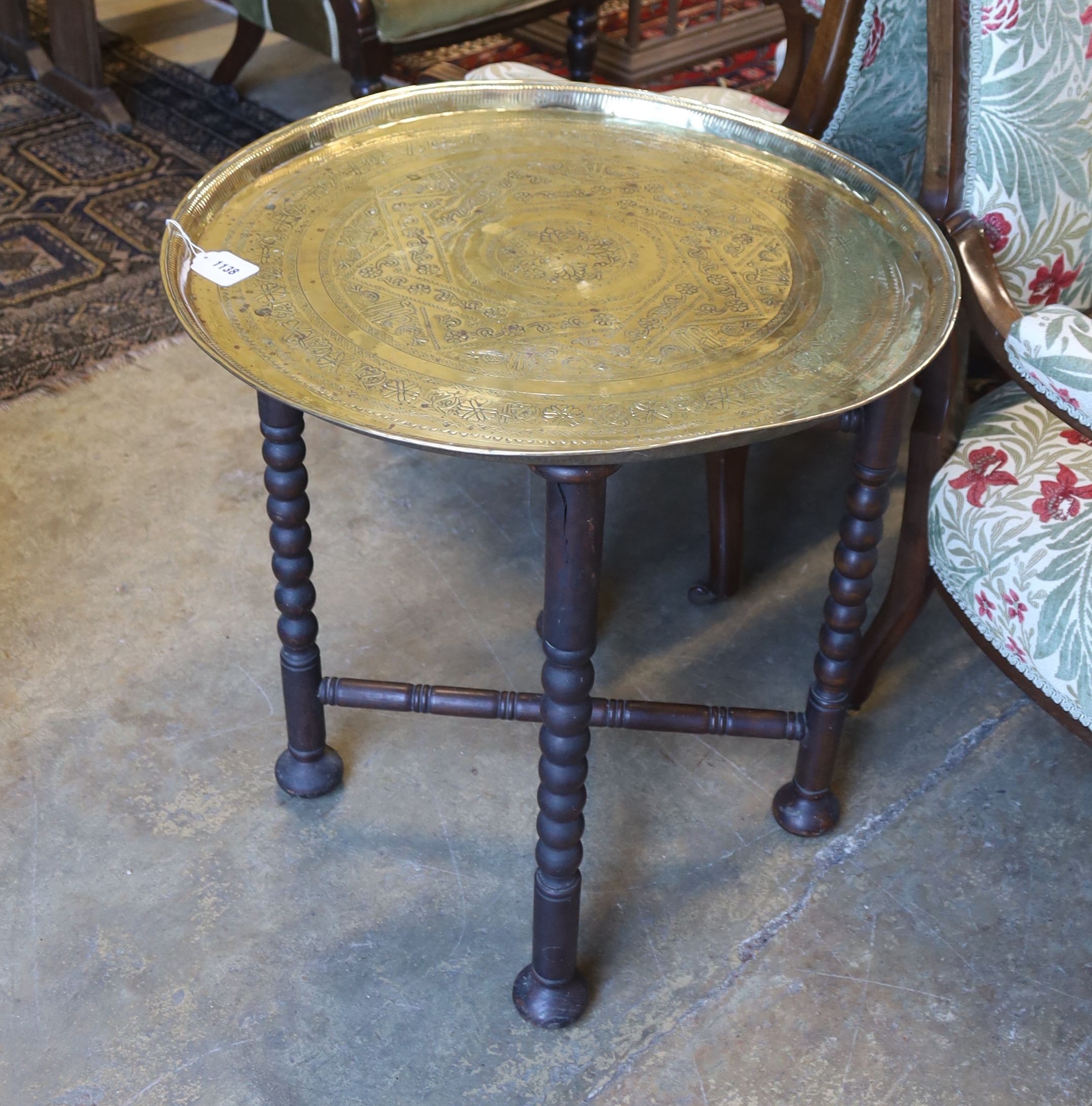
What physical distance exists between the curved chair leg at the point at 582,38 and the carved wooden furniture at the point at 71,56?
4.09 ft

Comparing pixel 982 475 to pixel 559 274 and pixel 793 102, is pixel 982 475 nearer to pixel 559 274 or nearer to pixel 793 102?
pixel 559 274

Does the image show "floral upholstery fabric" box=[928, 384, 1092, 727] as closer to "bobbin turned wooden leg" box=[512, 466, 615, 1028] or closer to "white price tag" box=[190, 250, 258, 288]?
"bobbin turned wooden leg" box=[512, 466, 615, 1028]

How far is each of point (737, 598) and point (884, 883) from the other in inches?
22.6

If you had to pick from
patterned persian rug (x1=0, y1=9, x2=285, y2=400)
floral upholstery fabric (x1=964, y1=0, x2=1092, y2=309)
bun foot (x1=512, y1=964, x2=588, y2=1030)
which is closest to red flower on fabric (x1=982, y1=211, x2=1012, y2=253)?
floral upholstery fabric (x1=964, y1=0, x2=1092, y2=309)

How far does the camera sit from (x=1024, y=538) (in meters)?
1.39

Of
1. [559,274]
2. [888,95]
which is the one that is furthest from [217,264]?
[888,95]

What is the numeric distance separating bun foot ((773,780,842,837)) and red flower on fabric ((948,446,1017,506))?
45 centimetres

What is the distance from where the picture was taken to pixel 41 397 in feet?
7.86

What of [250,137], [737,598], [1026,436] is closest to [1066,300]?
[1026,436]

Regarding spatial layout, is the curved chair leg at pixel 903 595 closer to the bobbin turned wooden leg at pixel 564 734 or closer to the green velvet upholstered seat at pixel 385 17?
the bobbin turned wooden leg at pixel 564 734

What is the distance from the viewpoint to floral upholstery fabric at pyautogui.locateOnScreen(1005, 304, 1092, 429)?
1.28 m

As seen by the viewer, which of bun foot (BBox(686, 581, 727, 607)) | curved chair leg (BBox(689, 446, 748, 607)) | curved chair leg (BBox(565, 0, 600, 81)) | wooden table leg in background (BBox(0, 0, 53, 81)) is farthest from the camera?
wooden table leg in background (BBox(0, 0, 53, 81))

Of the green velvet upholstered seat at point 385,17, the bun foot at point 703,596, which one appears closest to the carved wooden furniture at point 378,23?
the green velvet upholstered seat at point 385,17

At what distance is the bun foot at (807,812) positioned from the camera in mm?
1641
